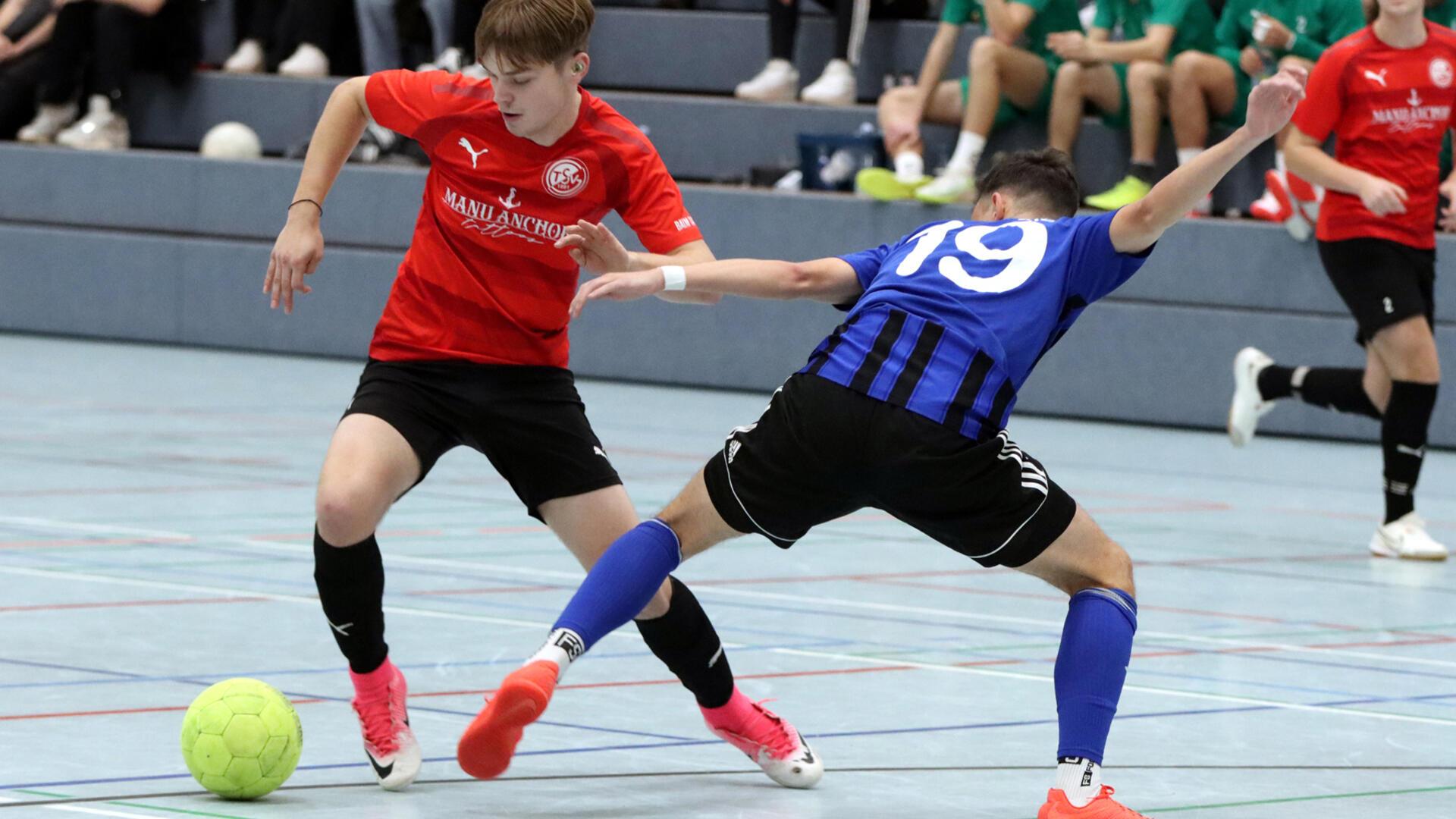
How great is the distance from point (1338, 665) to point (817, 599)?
4.99ft

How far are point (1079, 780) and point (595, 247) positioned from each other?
1.26m

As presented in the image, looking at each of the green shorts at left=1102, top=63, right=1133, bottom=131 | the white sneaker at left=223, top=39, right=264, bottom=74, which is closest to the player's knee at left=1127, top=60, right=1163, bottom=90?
the green shorts at left=1102, top=63, right=1133, bottom=131

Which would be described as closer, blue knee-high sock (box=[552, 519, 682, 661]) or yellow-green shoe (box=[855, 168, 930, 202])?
blue knee-high sock (box=[552, 519, 682, 661])

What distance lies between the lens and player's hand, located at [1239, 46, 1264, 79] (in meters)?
11.0

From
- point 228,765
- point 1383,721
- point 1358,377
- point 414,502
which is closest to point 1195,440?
point 1358,377

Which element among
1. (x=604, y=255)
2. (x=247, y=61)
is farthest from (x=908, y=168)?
(x=604, y=255)

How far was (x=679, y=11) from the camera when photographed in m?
14.1

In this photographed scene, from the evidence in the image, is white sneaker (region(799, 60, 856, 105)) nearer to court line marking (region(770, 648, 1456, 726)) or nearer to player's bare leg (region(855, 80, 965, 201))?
player's bare leg (region(855, 80, 965, 201))

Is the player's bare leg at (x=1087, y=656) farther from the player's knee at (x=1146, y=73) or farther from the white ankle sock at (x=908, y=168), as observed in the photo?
the white ankle sock at (x=908, y=168)

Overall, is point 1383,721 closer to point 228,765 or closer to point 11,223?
point 228,765

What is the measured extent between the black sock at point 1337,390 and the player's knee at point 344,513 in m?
5.04

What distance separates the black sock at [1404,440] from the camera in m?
7.47

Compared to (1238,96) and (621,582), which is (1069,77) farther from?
(621,582)

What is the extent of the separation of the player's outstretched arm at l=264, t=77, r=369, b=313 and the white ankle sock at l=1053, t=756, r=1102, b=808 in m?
1.72
